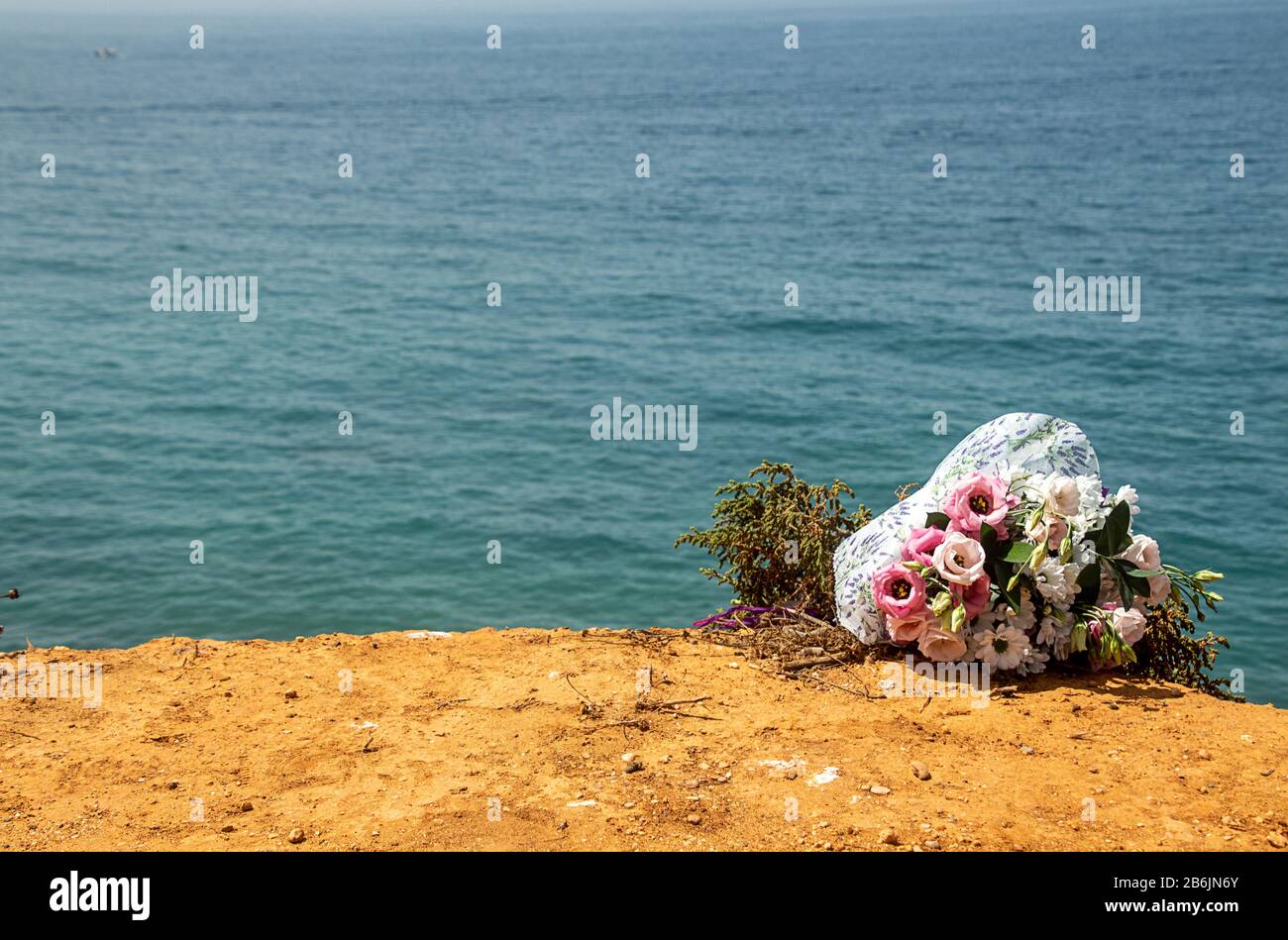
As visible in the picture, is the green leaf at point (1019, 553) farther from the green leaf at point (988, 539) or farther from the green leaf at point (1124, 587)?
the green leaf at point (1124, 587)

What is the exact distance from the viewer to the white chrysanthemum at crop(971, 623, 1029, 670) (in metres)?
7.70

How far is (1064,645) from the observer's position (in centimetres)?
782

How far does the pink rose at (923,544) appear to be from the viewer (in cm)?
794

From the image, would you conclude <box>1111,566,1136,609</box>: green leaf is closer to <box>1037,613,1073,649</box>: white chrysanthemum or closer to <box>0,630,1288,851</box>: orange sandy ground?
<box>1037,613,1073,649</box>: white chrysanthemum

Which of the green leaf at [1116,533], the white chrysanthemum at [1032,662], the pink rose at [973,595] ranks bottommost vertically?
the white chrysanthemum at [1032,662]

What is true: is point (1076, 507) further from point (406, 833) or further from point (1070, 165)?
point (1070, 165)

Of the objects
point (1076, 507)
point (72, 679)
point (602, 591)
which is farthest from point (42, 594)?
point (1076, 507)

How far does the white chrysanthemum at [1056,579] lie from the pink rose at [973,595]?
12.4 inches

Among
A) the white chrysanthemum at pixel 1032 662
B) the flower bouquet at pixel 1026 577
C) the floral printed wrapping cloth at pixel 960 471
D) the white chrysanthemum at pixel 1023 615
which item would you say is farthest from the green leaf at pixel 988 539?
the white chrysanthemum at pixel 1032 662

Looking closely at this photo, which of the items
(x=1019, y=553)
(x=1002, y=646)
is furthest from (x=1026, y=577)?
(x=1002, y=646)

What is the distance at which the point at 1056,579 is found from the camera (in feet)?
24.9

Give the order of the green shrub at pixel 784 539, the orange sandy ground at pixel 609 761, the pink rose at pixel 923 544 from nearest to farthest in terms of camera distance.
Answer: the orange sandy ground at pixel 609 761, the pink rose at pixel 923 544, the green shrub at pixel 784 539

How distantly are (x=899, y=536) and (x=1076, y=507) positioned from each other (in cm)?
116

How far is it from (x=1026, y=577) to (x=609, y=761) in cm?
283
